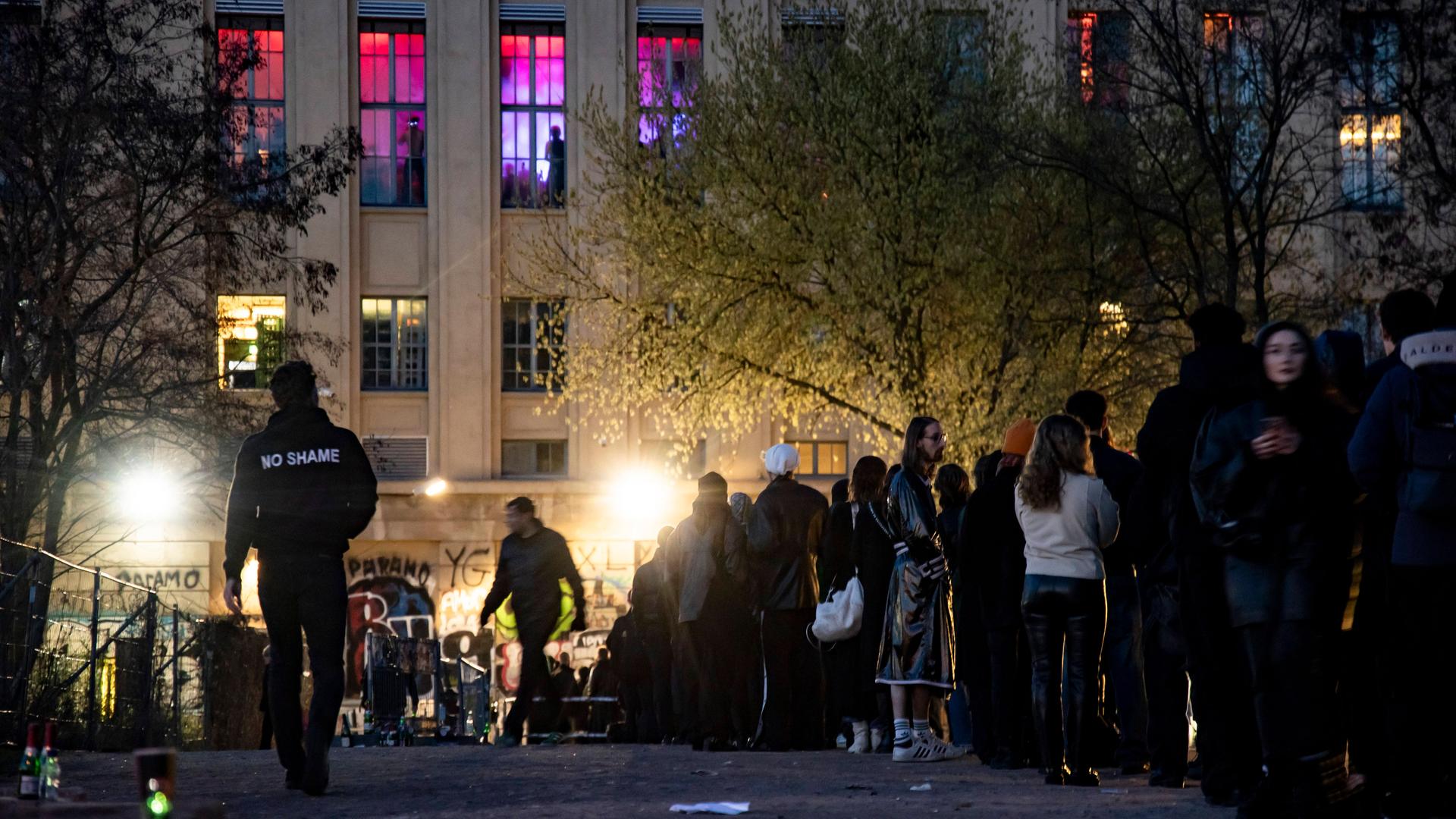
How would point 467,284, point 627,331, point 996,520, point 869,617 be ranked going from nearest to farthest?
1. point 996,520
2. point 869,617
3. point 627,331
4. point 467,284

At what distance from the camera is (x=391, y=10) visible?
36.8m

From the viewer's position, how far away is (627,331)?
91.7ft

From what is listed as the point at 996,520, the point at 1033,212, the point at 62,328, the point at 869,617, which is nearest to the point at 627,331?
the point at 1033,212

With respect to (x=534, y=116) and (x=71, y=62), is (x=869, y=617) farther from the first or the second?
(x=534, y=116)

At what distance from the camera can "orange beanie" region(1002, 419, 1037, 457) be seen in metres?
11.0

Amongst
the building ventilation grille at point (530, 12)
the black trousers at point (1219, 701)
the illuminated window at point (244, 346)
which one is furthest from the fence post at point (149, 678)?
the building ventilation grille at point (530, 12)

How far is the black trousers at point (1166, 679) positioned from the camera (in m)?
9.55

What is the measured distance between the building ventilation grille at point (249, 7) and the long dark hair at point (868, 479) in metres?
26.5

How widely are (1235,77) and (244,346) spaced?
1254cm

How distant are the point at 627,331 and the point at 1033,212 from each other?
6.18 m

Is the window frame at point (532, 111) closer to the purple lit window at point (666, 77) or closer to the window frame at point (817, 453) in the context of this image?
the purple lit window at point (666, 77)

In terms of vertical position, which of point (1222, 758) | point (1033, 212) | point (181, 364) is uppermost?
point (1033, 212)

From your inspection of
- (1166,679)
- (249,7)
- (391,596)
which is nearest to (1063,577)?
(1166,679)

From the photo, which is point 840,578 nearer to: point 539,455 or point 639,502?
point 639,502
